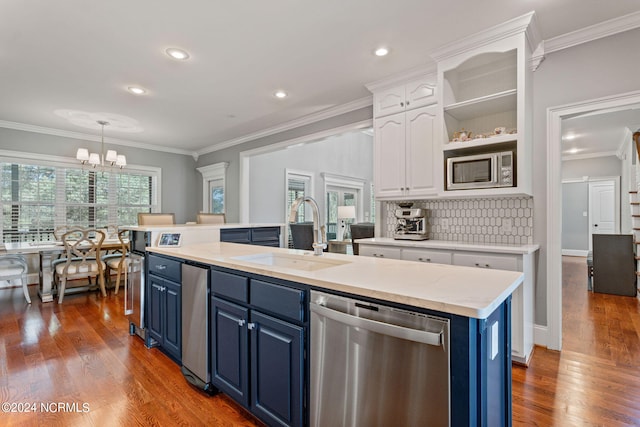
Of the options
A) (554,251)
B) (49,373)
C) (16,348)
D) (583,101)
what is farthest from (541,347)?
(16,348)

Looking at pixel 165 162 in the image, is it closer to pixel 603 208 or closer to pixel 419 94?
pixel 419 94

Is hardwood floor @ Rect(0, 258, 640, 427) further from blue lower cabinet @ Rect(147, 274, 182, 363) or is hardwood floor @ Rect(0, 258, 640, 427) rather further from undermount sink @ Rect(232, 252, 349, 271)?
undermount sink @ Rect(232, 252, 349, 271)

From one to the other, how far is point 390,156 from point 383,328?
8.49 feet

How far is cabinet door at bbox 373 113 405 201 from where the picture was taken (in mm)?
3412

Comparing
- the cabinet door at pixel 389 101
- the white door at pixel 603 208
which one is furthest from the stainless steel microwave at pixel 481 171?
the white door at pixel 603 208

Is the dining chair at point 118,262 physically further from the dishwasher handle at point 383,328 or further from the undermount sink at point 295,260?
the dishwasher handle at point 383,328

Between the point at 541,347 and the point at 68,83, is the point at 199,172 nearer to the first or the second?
the point at 68,83

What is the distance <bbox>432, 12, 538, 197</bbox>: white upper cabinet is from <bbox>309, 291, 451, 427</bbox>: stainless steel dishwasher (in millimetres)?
2045

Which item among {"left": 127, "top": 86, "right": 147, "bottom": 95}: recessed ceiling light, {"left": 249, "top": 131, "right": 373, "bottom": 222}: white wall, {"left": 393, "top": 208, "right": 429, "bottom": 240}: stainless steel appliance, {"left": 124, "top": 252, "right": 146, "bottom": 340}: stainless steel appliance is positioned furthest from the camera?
{"left": 249, "top": 131, "right": 373, "bottom": 222}: white wall

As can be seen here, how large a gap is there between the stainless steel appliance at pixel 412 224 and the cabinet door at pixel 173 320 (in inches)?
85.9

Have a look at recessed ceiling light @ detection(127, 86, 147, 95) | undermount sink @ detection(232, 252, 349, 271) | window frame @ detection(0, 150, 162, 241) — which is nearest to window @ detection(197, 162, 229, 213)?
window frame @ detection(0, 150, 162, 241)

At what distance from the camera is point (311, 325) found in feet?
4.76

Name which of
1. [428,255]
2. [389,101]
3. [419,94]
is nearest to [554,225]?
[428,255]

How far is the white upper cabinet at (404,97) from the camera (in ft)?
10.6
